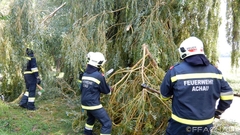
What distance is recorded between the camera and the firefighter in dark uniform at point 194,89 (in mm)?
2367

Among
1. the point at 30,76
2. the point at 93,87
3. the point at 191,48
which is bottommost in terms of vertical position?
the point at 30,76

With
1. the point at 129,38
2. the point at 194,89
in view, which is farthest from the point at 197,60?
the point at 129,38

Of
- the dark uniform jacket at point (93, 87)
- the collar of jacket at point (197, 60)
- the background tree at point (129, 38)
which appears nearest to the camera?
the collar of jacket at point (197, 60)

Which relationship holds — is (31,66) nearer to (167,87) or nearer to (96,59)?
(96,59)

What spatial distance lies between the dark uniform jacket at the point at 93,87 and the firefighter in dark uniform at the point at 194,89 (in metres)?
1.44

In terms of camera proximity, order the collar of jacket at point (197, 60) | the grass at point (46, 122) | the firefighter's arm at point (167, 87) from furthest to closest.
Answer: the grass at point (46, 122) < the firefighter's arm at point (167, 87) < the collar of jacket at point (197, 60)

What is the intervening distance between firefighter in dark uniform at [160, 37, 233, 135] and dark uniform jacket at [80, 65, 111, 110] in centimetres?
144

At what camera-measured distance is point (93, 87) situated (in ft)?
12.2

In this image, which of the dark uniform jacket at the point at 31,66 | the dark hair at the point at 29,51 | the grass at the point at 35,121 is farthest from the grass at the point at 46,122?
A: the dark hair at the point at 29,51

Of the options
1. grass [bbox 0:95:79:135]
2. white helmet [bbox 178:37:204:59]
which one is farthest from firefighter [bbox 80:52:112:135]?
white helmet [bbox 178:37:204:59]

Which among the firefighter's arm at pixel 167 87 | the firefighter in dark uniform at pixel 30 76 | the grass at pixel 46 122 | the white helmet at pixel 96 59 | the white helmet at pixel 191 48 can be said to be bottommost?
the grass at pixel 46 122

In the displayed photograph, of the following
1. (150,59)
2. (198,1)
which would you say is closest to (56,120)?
(150,59)

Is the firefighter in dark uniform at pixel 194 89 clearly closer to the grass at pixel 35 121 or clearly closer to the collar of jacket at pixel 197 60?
the collar of jacket at pixel 197 60

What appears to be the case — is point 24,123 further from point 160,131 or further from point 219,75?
point 219,75
